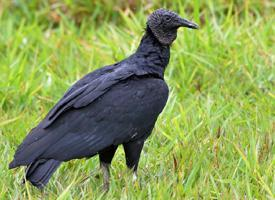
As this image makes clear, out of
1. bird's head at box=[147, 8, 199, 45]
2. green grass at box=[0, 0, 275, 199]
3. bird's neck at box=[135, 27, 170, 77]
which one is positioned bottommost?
green grass at box=[0, 0, 275, 199]

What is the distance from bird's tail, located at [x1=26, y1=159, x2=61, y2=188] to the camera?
3955 millimetres

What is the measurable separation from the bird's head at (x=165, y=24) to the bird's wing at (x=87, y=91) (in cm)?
32

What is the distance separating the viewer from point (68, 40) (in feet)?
21.4

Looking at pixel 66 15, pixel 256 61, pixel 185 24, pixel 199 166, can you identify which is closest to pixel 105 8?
pixel 66 15

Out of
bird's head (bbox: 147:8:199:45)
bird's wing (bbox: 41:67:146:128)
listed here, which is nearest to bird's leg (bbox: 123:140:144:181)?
bird's wing (bbox: 41:67:146:128)

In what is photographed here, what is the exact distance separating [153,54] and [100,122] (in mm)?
534

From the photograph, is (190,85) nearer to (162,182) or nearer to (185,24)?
(185,24)

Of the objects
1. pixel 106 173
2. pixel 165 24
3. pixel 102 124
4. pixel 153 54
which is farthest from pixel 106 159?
pixel 165 24

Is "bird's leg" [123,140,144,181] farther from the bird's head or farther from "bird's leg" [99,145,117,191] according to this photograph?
the bird's head

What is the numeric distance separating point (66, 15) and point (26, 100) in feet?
6.05

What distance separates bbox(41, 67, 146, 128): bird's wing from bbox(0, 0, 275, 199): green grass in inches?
14.2

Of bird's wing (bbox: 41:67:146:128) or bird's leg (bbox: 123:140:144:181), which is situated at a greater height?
bird's wing (bbox: 41:67:146:128)

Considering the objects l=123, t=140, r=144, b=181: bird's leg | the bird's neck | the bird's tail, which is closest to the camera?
the bird's tail

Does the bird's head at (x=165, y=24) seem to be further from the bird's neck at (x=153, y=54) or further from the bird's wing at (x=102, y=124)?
the bird's wing at (x=102, y=124)
